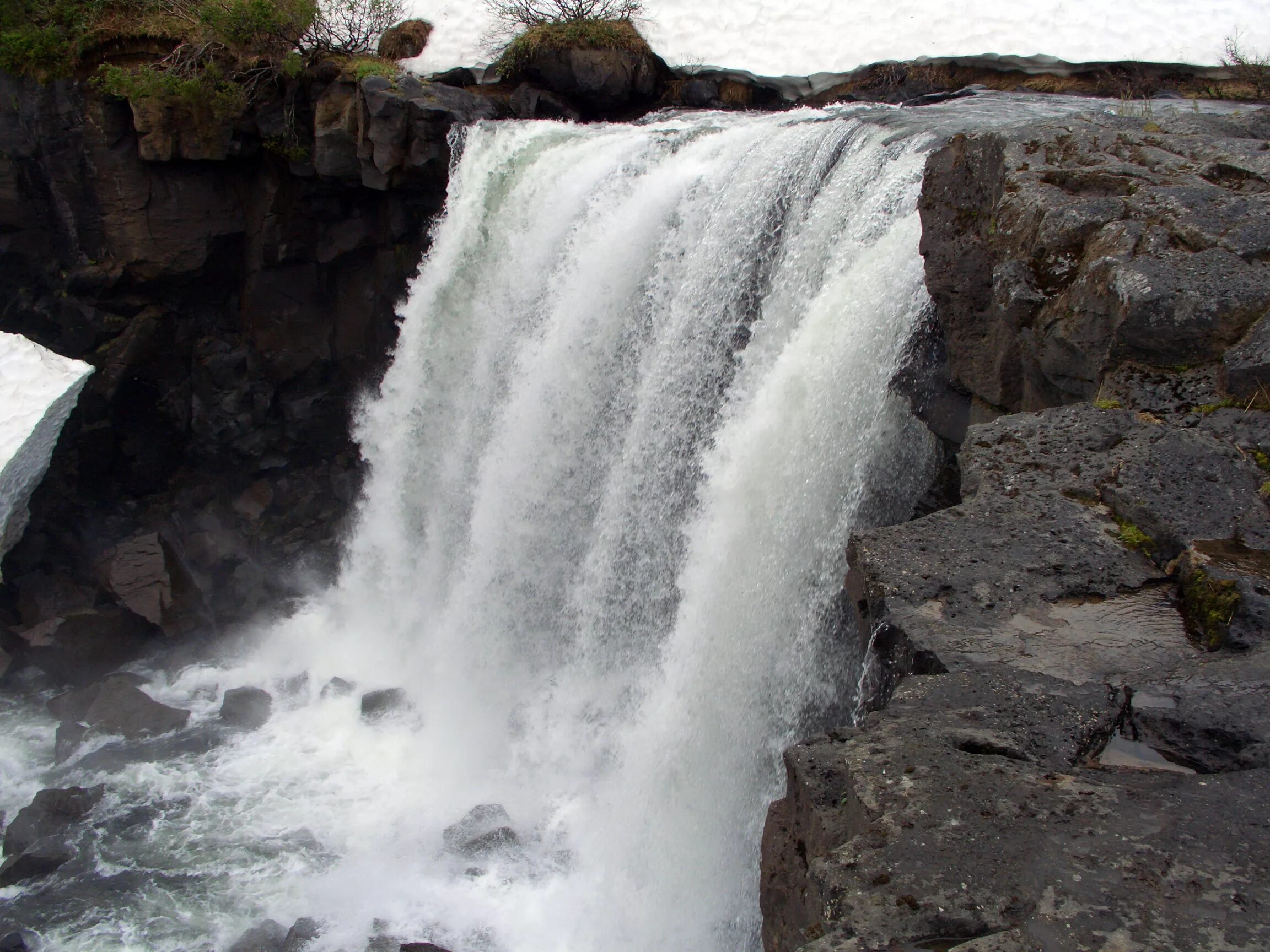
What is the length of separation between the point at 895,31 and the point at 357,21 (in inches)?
284

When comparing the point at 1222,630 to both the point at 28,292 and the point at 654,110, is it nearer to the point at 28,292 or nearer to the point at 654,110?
the point at 654,110

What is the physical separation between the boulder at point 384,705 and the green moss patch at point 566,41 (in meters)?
7.92

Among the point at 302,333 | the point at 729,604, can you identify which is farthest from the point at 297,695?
the point at 729,604

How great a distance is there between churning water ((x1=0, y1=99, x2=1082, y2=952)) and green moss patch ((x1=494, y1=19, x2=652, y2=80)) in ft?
7.33

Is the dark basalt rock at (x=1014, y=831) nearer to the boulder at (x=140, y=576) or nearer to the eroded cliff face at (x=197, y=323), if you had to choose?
the eroded cliff face at (x=197, y=323)

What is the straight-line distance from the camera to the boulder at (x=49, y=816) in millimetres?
9094

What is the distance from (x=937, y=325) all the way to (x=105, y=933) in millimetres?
8250

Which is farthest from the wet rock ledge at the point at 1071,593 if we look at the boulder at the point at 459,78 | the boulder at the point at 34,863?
the boulder at the point at 459,78

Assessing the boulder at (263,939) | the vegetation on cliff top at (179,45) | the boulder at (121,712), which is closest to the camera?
the boulder at (263,939)

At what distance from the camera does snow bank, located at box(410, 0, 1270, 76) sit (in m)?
10.5

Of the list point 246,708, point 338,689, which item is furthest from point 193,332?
point 338,689

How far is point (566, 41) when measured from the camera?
12.3 m

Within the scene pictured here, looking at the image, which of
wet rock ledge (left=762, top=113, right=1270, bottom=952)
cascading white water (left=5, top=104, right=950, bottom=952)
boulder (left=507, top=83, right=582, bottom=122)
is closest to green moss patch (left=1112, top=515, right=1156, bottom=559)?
wet rock ledge (left=762, top=113, right=1270, bottom=952)

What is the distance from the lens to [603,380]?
8805mm
